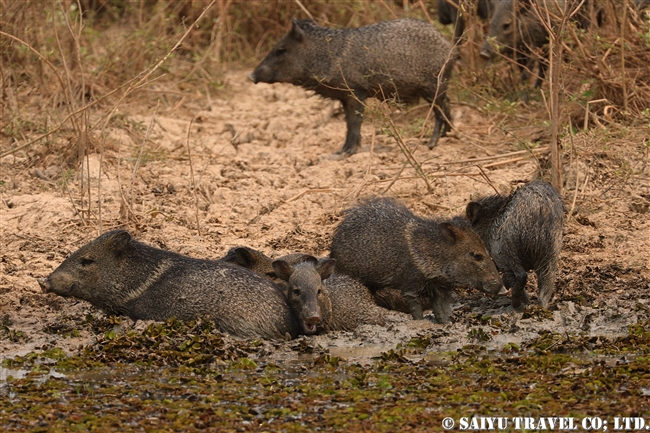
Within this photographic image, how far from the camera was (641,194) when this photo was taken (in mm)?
8922

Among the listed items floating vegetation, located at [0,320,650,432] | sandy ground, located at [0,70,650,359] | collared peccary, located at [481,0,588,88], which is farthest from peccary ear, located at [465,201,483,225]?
collared peccary, located at [481,0,588,88]

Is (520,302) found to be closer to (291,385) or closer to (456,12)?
(291,385)

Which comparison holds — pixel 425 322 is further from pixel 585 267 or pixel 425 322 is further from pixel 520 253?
pixel 585 267

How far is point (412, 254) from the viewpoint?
7.46m

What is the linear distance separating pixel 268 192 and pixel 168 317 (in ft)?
9.48

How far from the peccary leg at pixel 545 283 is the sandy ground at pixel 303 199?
98mm

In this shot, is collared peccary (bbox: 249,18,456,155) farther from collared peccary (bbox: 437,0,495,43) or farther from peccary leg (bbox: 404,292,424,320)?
peccary leg (bbox: 404,292,424,320)

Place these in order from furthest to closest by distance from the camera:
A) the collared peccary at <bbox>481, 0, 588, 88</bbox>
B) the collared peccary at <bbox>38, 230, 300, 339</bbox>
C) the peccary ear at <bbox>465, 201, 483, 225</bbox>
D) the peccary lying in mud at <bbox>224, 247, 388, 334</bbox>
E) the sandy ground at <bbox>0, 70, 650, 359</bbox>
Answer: the collared peccary at <bbox>481, 0, 588, 88</bbox>
the peccary ear at <bbox>465, 201, 483, 225</bbox>
the sandy ground at <bbox>0, 70, 650, 359</bbox>
the peccary lying in mud at <bbox>224, 247, 388, 334</bbox>
the collared peccary at <bbox>38, 230, 300, 339</bbox>

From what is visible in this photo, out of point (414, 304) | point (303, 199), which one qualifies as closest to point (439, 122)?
point (303, 199)

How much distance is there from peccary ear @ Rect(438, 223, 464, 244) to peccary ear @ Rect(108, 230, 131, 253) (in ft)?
6.62

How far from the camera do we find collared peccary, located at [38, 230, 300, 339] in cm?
673

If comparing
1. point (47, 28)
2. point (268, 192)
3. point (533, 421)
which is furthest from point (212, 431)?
point (47, 28)

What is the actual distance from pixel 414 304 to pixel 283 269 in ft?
3.25

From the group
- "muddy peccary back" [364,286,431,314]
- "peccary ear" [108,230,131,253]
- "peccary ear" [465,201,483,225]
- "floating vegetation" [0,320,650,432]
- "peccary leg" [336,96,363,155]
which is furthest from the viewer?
"peccary leg" [336,96,363,155]
